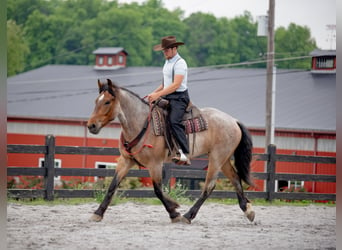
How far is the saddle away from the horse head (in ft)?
2.06

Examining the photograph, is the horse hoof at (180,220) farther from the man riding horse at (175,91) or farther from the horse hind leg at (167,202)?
the man riding horse at (175,91)

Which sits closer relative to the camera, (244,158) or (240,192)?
(240,192)

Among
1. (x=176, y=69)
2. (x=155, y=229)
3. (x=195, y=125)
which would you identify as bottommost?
(x=155, y=229)

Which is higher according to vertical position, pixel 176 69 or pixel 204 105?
pixel 176 69

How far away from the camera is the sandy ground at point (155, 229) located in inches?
272

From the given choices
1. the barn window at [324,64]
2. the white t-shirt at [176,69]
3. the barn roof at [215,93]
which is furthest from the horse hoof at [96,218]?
the barn window at [324,64]

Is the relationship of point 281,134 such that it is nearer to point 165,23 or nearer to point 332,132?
point 332,132

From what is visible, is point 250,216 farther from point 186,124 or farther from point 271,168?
point 271,168

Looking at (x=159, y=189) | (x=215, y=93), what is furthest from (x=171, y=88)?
(x=215, y=93)

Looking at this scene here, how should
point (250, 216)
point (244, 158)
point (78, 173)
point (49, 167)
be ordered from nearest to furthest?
1. point (250, 216)
2. point (244, 158)
3. point (49, 167)
4. point (78, 173)

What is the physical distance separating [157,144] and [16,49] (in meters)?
48.1

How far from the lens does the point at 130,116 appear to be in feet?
28.3

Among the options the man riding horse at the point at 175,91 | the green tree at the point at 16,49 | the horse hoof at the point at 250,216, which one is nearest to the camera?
the man riding horse at the point at 175,91

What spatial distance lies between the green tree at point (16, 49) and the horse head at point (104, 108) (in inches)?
1741
